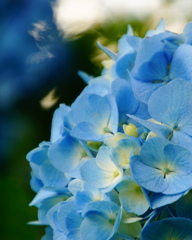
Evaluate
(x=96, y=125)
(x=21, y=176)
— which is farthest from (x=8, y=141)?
(x=96, y=125)

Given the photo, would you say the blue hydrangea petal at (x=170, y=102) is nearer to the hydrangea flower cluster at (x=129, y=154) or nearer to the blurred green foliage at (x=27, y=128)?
the hydrangea flower cluster at (x=129, y=154)

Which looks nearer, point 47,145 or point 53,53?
point 47,145

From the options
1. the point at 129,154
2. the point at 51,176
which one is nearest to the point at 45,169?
the point at 51,176

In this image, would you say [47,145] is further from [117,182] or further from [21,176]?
[21,176]

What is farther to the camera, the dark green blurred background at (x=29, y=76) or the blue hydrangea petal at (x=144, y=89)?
the dark green blurred background at (x=29, y=76)

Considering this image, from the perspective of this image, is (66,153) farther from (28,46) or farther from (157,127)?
(28,46)

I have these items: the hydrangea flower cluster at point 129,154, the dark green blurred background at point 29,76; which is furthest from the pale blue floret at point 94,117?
the dark green blurred background at point 29,76

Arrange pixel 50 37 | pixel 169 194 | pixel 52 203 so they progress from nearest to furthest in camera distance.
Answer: pixel 169 194, pixel 52 203, pixel 50 37
